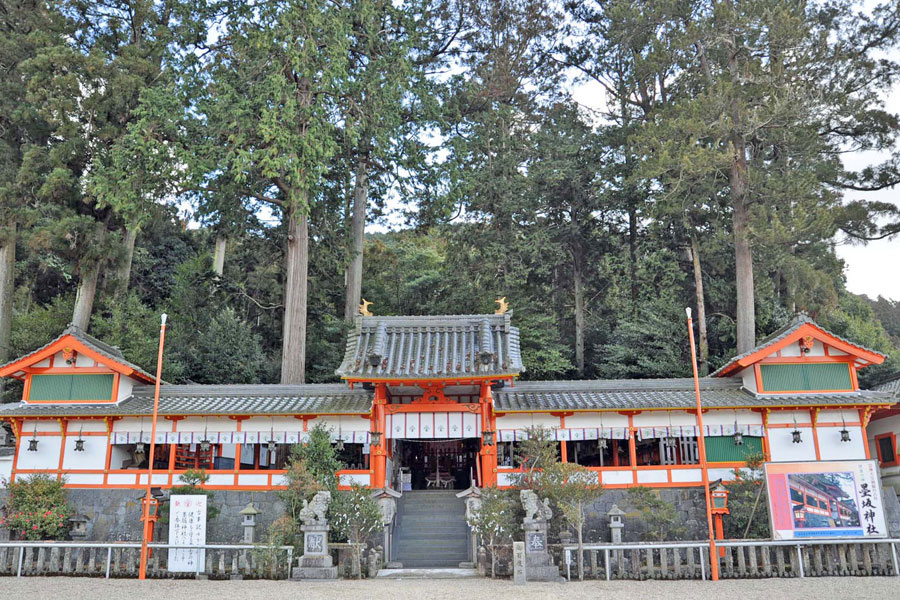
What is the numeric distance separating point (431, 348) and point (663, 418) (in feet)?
18.2

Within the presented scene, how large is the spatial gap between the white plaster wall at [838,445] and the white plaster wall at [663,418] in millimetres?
2887

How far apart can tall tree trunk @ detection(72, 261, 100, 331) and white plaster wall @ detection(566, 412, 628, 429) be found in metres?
14.4

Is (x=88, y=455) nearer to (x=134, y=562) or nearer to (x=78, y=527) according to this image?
(x=78, y=527)

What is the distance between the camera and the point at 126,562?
11.7 m

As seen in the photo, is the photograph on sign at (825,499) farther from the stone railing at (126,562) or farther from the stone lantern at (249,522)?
the stone lantern at (249,522)

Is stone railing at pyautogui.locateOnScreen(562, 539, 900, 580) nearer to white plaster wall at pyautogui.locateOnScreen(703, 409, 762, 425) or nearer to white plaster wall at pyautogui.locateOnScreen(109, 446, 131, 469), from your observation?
white plaster wall at pyautogui.locateOnScreen(703, 409, 762, 425)

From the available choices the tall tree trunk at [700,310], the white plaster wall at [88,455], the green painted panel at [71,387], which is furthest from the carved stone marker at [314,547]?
the tall tree trunk at [700,310]

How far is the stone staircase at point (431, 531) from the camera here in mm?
13797

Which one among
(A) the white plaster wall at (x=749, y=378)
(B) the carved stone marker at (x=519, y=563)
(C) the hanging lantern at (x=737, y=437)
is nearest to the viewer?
(B) the carved stone marker at (x=519, y=563)

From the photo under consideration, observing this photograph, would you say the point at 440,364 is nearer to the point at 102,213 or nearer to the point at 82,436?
the point at 82,436

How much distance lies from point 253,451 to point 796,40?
64.3ft

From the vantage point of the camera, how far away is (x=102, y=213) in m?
20.5

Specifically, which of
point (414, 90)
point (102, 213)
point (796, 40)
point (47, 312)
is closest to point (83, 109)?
point (102, 213)

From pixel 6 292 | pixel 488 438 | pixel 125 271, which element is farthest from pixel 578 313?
pixel 6 292
